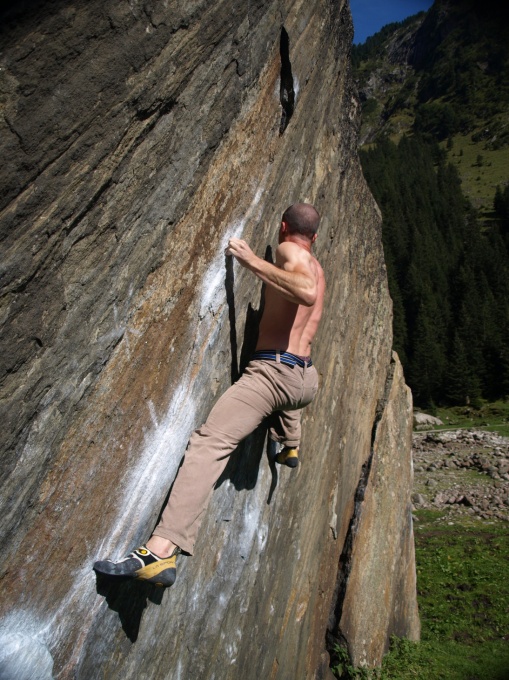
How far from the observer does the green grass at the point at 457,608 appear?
904 cm

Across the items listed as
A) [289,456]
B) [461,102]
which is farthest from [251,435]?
[461,102]

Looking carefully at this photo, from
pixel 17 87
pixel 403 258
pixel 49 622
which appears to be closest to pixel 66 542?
pixel 49 622

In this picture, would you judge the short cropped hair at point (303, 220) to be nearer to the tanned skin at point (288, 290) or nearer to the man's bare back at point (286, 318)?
the tanned skin at point (288, 290)

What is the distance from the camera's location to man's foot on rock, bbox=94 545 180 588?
3619 mm

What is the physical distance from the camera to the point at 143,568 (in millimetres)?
3656

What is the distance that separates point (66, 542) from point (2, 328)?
58.7 inches

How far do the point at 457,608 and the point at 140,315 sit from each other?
36.9 ft

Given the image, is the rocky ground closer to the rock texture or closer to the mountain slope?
the rock texture

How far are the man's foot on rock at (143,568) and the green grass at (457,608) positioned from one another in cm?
494

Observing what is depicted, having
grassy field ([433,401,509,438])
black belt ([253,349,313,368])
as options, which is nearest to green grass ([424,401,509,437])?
grassy field ([433,401,509,438])

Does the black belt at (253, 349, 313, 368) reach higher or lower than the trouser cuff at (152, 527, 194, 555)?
higher

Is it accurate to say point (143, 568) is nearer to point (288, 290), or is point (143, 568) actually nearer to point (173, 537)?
point (173, 537)

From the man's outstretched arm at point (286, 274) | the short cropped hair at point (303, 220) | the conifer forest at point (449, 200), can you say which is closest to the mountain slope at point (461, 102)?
the conifer forest at point (449, 200)

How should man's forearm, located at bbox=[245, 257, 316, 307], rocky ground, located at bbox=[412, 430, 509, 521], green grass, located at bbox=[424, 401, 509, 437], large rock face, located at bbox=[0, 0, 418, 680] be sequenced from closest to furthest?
large rock face, located at bbox=[0, 0, 418, 680]
man's forearm, located at bbox=[245, 257, 316, 307]
rocky ground, located at bbox=[412, 430, 509, 521]
green grass, located at bbox=[424, 401, 509, 437]
